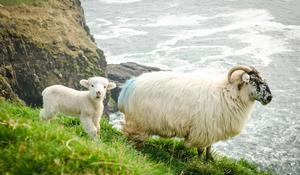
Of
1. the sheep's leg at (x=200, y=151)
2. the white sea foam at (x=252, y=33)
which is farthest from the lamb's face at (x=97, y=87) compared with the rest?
the white sea foam at (x=252, y=33)

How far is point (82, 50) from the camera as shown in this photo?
111 ft

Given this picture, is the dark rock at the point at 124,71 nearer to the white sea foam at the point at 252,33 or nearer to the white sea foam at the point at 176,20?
the white sea foam at the point at 252,33

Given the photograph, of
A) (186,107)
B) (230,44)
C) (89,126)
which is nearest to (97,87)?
(89,126)

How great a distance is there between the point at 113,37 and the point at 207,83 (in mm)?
45632

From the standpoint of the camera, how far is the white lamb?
8422mm

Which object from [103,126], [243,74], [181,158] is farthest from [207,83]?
[103,126]

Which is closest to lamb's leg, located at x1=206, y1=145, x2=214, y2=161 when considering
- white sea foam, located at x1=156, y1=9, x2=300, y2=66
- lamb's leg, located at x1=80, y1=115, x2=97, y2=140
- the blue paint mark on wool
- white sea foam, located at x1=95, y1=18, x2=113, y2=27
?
the blue paint mark on wool

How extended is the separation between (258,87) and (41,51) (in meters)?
22.8

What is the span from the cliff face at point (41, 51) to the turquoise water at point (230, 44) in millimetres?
10112

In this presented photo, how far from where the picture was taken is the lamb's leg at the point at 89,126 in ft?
27.3

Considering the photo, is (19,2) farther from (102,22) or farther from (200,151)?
(102,22)

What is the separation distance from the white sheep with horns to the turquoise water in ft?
57.0

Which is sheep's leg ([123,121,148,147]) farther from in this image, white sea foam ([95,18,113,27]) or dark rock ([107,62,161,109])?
white sea foam ([95,18,113,27])

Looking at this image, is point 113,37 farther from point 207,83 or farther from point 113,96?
point 207,83
